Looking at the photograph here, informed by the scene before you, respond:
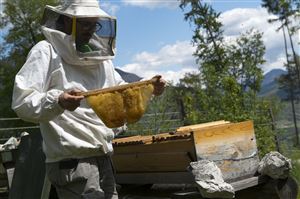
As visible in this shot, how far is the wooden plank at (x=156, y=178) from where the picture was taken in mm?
3562

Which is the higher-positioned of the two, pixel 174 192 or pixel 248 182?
pixel 248 182

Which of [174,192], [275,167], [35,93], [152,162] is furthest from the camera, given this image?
[174,192]

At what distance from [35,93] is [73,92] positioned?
18cm

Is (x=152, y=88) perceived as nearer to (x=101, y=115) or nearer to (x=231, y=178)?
(x=101, y=115)

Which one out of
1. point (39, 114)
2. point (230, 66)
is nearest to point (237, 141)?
point (39, 114)

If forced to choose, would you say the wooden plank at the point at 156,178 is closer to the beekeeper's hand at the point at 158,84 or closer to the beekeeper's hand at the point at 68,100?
the beekeeper's hand at the point at 158,84

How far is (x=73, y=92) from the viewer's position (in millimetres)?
1958

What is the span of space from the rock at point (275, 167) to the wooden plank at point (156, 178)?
65 centimetres

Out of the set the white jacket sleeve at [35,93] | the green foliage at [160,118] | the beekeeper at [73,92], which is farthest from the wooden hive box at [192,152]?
the green foliage at [160,118]

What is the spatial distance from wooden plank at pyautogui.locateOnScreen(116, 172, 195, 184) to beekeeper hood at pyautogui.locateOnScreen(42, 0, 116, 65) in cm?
137

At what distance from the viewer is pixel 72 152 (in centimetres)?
214

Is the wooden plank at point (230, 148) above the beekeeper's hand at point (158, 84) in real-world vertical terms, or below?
below

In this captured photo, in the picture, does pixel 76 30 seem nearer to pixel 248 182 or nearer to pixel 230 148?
pixel 230 148

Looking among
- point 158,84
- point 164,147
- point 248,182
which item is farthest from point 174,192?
point 158,84
